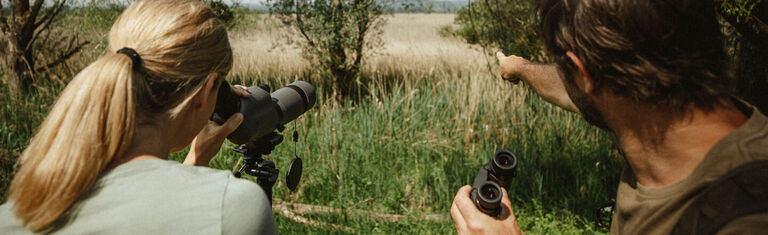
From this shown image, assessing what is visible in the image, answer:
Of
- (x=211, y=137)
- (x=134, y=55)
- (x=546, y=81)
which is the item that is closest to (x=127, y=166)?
(x=134, y=55)

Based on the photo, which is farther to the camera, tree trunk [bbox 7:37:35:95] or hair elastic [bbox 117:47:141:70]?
tree trunk [bbox 7:37:35:95]

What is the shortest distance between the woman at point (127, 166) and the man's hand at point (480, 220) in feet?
1.77

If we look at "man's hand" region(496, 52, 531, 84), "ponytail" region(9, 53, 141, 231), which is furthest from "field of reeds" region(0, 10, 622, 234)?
"ponytail" region(9, 53, 141, 231)

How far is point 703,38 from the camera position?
3.71 feet

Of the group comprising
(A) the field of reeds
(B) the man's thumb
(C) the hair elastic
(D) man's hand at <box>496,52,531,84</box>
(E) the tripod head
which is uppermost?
(C) the hair elastic

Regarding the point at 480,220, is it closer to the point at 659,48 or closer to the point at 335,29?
the point at 659,48

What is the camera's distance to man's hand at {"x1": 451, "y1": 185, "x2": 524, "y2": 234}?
1391mm

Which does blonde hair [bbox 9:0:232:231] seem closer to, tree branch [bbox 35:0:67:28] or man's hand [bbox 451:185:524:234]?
man's hand [bbox 451:185:524:234]

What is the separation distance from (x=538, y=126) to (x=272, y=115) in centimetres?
320

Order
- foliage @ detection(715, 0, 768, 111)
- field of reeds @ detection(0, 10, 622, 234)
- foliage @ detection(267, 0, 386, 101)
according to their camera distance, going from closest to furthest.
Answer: foliage @ detection(715, 0, 768, 111) → field of reeds @ detection(0, 10, 622, 234) → foliage @ detection(267, 0, 386, 101)

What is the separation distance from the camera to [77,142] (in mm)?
1139

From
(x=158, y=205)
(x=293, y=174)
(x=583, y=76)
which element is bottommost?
(x=293, y=174)

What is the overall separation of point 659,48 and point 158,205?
116 centimetres

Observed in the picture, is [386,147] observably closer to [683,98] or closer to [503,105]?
[503,105]
